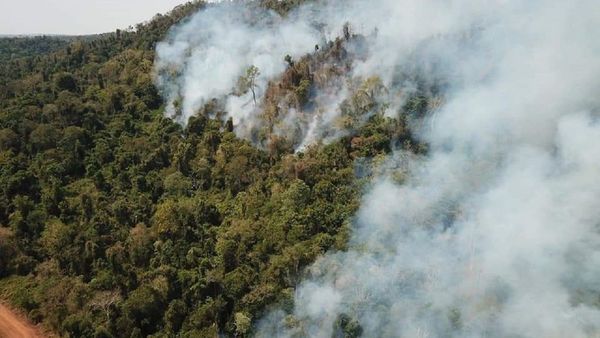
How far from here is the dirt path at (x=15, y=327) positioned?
35.2m

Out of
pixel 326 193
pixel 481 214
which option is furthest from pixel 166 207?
pixel 481 214

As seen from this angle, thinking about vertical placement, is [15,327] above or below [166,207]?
below

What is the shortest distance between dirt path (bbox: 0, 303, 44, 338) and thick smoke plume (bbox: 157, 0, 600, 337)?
15239 millimetres

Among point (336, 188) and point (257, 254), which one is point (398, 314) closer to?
point (257, 254)

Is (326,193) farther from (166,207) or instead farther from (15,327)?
(15,327)

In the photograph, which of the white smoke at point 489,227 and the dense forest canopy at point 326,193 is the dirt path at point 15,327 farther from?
the white smoke at point 489,227

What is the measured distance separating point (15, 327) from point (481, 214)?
29872 millimetres

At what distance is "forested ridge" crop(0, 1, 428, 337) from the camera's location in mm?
34031

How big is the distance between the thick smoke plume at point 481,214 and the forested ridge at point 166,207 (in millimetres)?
2083

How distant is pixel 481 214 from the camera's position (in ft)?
109

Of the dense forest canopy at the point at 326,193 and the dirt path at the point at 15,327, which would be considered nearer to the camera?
the dense forest canopy at the point at 326,193

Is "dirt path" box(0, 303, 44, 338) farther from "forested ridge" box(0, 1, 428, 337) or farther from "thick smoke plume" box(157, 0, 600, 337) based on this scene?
"thick smoke plume" box(157, 0, 600, 337)

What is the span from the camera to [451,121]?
142 feet

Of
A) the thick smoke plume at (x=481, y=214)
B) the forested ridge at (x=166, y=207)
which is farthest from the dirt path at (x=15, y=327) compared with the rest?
the thick smoke plume at (x=481, y=214)
